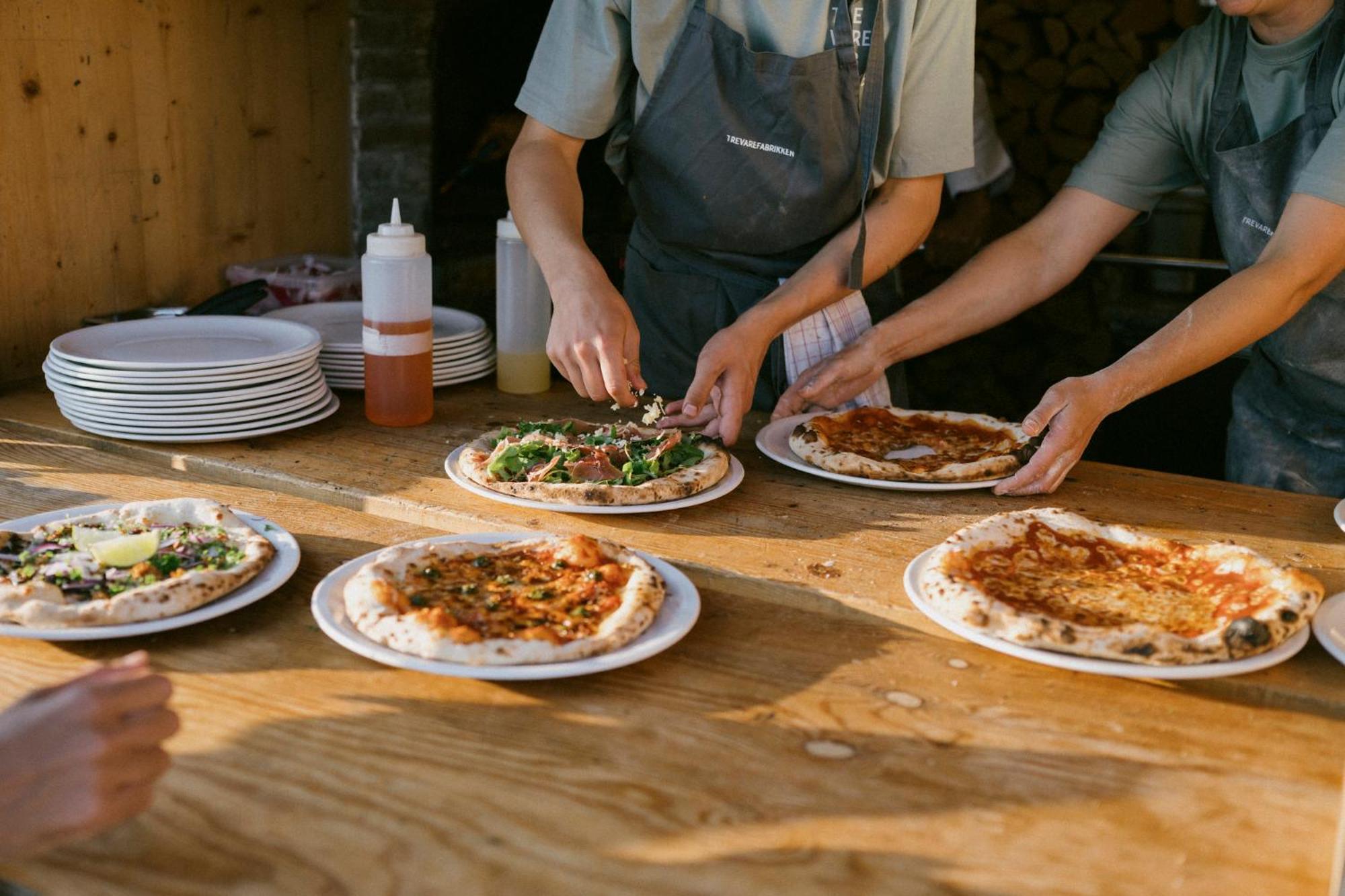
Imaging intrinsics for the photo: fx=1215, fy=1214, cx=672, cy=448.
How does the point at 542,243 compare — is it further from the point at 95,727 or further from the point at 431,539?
the point at 95,727

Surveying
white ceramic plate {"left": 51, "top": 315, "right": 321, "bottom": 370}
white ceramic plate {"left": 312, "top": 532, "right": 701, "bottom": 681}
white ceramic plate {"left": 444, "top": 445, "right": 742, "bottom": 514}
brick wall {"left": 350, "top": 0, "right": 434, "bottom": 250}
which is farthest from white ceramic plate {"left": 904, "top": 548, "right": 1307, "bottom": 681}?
brick wall {"left": 350, "top": 0, "right": 434, "bottom": 250}

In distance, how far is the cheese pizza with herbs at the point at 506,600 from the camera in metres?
1.46

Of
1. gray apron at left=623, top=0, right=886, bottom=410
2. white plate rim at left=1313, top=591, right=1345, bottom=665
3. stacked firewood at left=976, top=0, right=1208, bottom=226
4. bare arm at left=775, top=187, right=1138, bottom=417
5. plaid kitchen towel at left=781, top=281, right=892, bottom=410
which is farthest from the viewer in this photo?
stacked firewood at left=976, top=0, right=1208, bottom=226

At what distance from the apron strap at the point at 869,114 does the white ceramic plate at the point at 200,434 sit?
1193mm

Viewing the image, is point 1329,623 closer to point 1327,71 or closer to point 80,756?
point 1327,71

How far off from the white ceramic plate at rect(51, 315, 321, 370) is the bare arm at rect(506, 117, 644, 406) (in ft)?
1.77

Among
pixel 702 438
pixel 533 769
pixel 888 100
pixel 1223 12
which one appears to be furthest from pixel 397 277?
pixel 1223 12

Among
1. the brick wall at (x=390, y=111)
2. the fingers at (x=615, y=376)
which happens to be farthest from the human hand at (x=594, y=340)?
the brick wall at (x=390, y=111)

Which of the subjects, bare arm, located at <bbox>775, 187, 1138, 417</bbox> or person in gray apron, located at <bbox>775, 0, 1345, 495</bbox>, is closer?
person in gray apron, located at <bbox>775, 0, 1345, 495</bbox>

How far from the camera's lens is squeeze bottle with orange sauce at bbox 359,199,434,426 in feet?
7.79

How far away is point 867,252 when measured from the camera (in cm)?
264

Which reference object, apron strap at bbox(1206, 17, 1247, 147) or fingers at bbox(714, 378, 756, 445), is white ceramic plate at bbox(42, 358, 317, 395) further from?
apron strap at bbox(1206, 17, 1247, 147)

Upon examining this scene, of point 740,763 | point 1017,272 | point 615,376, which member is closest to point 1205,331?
point 1017,272

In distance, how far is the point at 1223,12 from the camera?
2.50 meters
